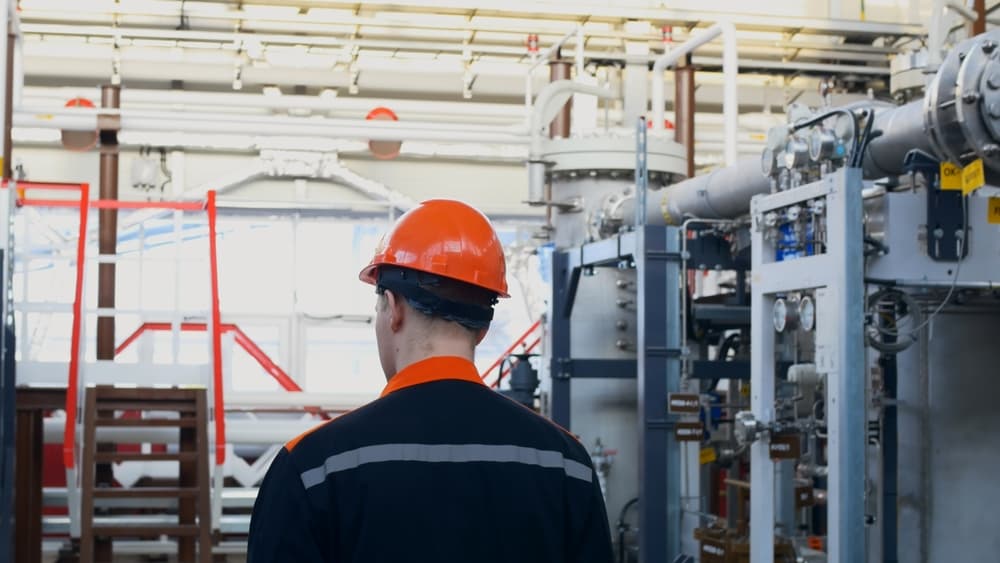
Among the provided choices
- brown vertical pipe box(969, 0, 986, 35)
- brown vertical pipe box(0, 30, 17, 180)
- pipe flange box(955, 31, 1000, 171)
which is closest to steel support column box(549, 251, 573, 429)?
brown vertical pipe box(969, 0, 986, 35)

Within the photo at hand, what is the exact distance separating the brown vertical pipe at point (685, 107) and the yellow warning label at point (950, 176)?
470cm

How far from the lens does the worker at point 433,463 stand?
1763 mm

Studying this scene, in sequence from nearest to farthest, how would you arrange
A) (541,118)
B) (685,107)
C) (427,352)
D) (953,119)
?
(427,352) → (953,119) → (541,118) → (685,107)

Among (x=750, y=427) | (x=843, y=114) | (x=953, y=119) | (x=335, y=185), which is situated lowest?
(x=750, y=427)

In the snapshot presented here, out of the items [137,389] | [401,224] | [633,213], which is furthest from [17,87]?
[401,224]

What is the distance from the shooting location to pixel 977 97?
3.94m

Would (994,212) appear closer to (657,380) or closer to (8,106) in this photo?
(657,380)

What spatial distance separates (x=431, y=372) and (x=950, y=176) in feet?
9.71

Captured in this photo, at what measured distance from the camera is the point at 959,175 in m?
4.31

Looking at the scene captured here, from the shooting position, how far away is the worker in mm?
1763

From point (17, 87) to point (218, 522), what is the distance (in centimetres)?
290

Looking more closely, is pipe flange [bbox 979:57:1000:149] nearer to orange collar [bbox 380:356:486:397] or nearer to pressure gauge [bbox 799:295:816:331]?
pressure gauge [bbox 799:295:816:331]

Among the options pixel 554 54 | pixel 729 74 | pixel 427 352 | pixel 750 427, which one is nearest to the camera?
pixel 427 352

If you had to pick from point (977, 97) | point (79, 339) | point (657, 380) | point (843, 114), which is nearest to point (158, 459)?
point (79, 339)
